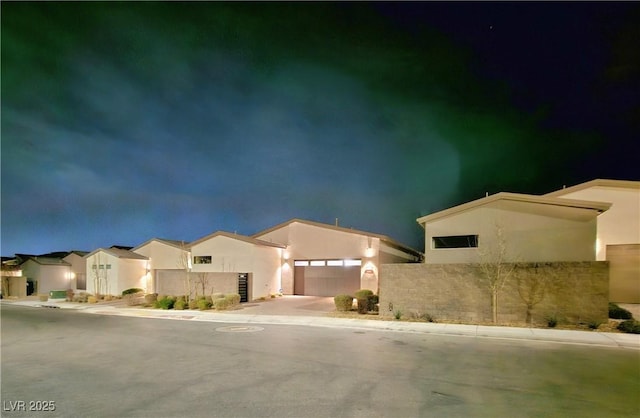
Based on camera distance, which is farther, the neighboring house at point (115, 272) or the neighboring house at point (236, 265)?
the neighboring house at point (115, 272)

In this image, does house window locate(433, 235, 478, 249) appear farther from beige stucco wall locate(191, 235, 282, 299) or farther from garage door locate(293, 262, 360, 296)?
beige stucco wall locate(191, 235, 282, 299)

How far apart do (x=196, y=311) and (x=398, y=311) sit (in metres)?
12.0

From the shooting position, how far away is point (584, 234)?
1658 centimetres

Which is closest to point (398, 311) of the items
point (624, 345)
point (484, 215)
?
point (484, 215)

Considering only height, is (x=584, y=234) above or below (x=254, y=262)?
above

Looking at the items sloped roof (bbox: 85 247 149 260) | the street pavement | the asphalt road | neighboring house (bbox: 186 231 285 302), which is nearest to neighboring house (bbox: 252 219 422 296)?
neighboring house (bbox: 186 231 285 302)

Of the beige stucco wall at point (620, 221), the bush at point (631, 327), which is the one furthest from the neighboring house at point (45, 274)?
the beige stucco wall at point (620, 221)

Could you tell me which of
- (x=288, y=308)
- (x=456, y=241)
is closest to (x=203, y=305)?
(x=288, y=308)

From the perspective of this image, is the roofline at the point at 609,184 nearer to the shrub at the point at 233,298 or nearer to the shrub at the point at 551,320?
the shrub at the point at 551,320

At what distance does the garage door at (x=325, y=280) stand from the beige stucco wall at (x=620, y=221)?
14797mm

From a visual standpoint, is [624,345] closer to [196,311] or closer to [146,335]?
[146,335]

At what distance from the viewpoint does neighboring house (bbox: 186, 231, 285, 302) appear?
2559 centimetres

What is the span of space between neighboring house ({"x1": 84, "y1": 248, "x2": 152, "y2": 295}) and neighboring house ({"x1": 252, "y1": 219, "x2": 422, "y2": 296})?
13268mm

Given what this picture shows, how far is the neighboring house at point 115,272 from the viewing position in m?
33.9
